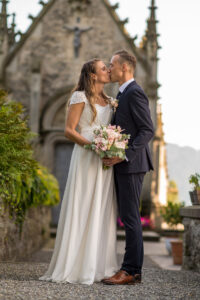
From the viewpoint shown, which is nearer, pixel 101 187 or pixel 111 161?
pixel 111 161

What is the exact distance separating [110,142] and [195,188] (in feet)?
7.65

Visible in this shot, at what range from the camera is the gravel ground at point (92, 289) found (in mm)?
3301

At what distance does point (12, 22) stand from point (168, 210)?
10.8 meters

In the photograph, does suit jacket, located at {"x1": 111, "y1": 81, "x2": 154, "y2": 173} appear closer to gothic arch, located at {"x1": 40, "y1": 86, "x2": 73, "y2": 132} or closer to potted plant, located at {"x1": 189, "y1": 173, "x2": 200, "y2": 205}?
potted plant, located at {"x1": 189, "y1": 173, "x2": 200, "y2": 205}

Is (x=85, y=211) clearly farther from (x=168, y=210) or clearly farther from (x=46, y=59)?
(x=46, y=59)

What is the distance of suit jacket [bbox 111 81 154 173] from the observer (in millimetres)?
4027

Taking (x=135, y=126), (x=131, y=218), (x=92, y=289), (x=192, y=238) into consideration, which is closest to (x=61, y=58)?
(x=192, y=238)

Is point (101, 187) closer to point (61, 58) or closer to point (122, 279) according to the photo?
point (122, 279)

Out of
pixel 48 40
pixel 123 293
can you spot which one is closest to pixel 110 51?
pixel 48 40

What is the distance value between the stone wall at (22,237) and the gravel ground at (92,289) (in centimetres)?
110

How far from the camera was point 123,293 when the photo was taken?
353cm

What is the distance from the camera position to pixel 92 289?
3.62m

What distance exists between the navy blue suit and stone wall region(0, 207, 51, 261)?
1.81 meters

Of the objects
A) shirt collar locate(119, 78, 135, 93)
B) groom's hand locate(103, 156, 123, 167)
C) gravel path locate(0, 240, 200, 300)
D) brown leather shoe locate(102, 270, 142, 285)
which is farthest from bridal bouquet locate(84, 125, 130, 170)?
gravel path locate(0, 240, 200, 300)
